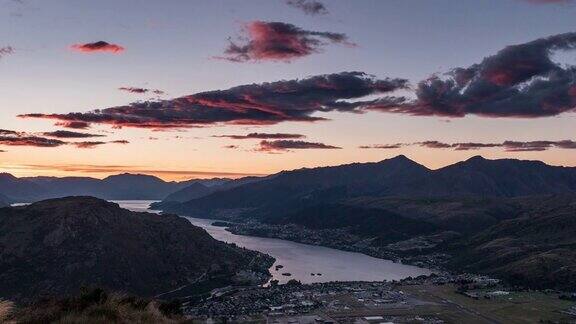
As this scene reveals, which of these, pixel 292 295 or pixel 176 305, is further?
pixel 292 295

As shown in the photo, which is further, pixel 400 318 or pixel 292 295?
pixel 292 295

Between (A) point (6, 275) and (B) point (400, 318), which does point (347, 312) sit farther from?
(A) point (6, 275)

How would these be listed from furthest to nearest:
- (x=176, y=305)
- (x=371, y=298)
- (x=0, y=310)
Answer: (x=371, y=298) < (x=176, y=305) < (x=0, y=310)

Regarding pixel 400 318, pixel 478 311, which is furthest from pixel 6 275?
pixel 478 311

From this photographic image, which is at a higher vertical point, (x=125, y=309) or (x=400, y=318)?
(x=125, y=309)

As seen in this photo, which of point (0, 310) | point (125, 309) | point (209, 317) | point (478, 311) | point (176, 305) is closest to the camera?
point (0, 310)

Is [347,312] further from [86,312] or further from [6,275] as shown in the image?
[86,312]

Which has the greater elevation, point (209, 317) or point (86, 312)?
point (86, 312)

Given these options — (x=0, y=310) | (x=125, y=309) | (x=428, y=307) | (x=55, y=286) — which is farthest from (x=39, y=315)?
(x=55, y=286)

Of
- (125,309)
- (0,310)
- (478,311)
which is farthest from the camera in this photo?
(478,311)
